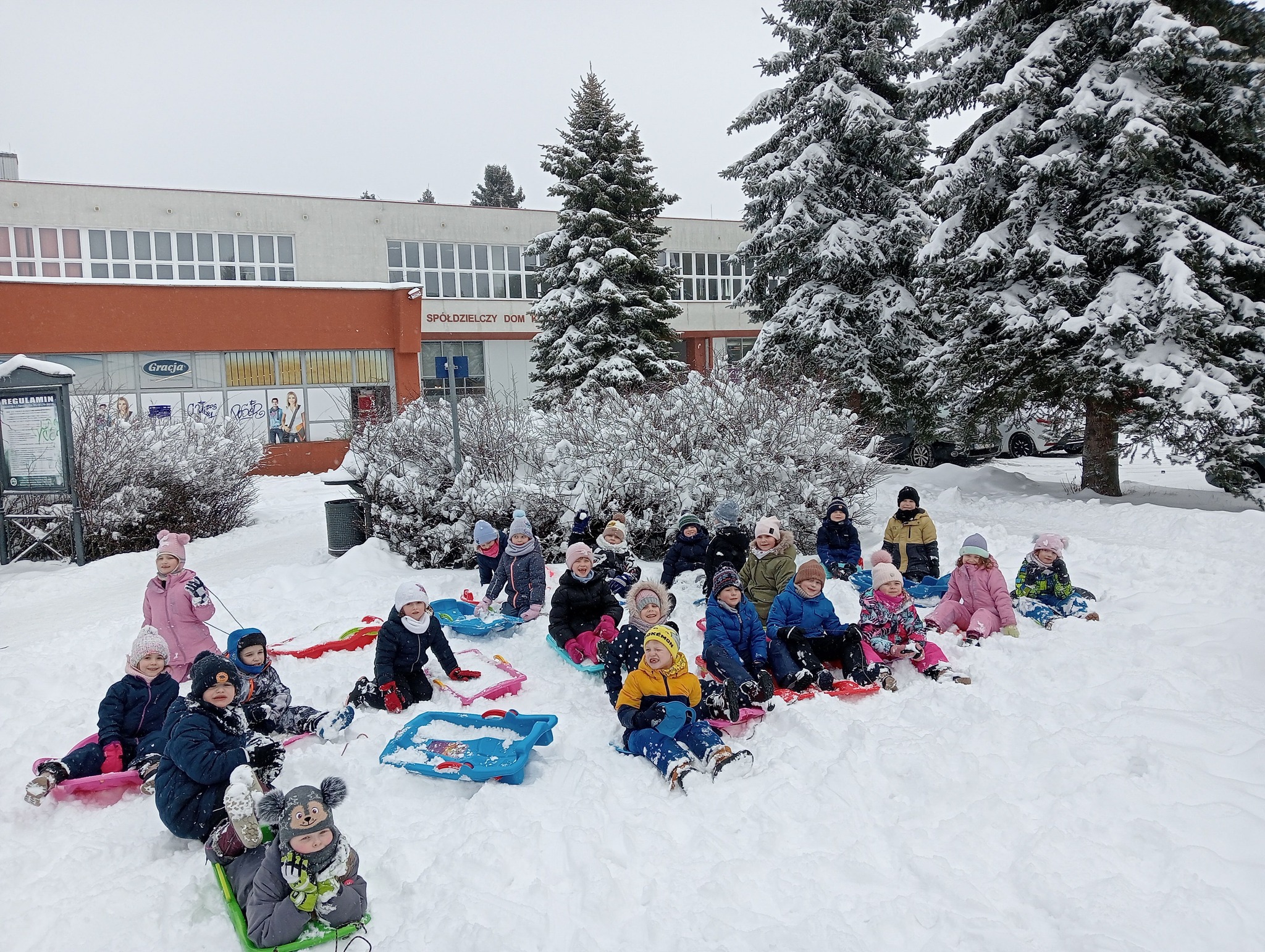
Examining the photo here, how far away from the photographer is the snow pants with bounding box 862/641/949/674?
597 centimetres

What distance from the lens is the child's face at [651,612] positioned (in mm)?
5684

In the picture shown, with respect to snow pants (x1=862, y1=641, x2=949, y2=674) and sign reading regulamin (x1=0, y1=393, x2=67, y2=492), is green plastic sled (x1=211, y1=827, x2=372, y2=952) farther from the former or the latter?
sign reading regulamin (x1=0, y1=393, x2=67, y2=492)

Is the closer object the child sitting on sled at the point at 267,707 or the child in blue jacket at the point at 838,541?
the child sitting on sled at the point at 267,707

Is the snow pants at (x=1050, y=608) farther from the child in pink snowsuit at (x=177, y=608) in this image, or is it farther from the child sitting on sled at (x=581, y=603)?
the child in pink snowsuit at (x=177, y=608)

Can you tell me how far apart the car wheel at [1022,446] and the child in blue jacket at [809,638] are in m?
17.7

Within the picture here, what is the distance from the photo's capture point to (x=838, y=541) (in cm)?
932

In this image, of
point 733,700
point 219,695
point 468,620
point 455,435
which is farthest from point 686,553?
point 219,695

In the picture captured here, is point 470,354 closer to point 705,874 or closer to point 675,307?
point 675,307

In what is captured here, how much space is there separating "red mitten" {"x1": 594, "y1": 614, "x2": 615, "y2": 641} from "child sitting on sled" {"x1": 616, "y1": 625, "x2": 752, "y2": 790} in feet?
5.10

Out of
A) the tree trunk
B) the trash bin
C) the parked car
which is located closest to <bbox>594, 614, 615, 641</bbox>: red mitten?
the trash bin

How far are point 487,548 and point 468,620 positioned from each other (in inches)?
49.1

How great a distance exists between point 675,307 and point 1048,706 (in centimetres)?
1767

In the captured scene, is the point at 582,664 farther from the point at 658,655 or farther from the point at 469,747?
the point at 469,747

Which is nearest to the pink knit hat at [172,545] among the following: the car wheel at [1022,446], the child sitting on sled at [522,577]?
the child sitting on sled at [522,577]
